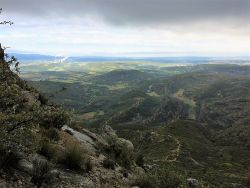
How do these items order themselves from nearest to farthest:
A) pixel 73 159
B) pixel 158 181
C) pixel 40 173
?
pixel 40 173
pixel 73 159
pixel 158 181

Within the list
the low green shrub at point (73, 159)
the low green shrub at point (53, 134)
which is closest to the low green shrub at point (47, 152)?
the low green shrub at point (73, 159)

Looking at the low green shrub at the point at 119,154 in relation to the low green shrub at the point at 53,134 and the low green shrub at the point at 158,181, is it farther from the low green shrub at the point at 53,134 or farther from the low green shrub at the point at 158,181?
the low green shrub at the point at 53,134

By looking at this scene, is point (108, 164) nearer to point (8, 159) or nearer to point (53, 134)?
point (53, 134)

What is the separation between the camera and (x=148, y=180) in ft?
61.9

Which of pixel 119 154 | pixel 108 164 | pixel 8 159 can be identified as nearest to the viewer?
pixel 8 159

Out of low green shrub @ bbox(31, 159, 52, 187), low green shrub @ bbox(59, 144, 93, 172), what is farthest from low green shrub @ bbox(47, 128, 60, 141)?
low green shrub @ bbox(31, 159, 52, 187)

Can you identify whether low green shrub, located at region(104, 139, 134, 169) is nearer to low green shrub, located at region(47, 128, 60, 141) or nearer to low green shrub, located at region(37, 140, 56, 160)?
low green shrub, located at region(47, 128, 60, 141)

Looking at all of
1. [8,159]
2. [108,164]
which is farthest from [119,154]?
[8,159]

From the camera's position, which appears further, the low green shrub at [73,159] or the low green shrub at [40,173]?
the low green shrub at [73,159]

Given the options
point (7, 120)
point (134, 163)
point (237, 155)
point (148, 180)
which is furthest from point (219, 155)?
point (7, 120)

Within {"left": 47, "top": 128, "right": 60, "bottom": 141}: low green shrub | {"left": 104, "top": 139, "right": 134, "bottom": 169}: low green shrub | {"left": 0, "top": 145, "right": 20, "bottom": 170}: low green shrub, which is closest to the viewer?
{"left": 0, "top": 145, "right": 20, "bottom": 170}: low green shrub

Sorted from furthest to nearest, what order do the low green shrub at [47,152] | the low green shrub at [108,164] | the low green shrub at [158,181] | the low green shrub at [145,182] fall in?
the low green shrub at [108,164] < the low green shrub at [158,181] < the low green shrub at [145,182] < the low green shrub at [47,152]

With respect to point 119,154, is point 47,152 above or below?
above

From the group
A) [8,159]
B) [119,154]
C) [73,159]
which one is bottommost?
[119,154]
